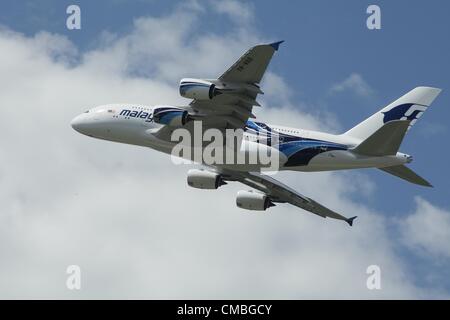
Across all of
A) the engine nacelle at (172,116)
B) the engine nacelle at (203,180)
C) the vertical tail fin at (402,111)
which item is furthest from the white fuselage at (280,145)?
the engine nacelle at (203,180)

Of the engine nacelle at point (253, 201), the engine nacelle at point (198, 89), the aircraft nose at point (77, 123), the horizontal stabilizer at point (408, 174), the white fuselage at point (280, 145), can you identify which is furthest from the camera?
the engine nacelle at point (253, 201)

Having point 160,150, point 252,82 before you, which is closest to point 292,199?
point 160,150

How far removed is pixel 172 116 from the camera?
56344mm

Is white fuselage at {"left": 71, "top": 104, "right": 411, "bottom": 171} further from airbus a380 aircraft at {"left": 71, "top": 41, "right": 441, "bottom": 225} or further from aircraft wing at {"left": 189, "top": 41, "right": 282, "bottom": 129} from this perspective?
aircraft wing at {"left": 189, "top": 41, "right": 282, "bottom": 129}

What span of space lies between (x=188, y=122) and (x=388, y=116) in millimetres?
13285

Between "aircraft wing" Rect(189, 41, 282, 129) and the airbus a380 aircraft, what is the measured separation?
5 centimetres

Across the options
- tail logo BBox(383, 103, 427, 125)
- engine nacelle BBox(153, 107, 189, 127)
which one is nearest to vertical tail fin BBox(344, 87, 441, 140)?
tail logo BBox(383, 103, 427, 125)

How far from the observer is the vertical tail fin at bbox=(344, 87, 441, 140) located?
201 ft

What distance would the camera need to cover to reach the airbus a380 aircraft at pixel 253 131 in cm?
5334

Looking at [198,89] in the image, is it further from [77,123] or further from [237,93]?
[77,123]

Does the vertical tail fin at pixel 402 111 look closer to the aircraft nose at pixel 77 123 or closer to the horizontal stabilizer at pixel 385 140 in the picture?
the horizontal stabilizer at pixel 385 140

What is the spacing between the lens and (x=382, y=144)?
54.8 m

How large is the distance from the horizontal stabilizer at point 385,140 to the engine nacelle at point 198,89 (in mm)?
9198

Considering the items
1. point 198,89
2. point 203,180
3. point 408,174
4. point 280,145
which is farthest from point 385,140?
point 203,180
